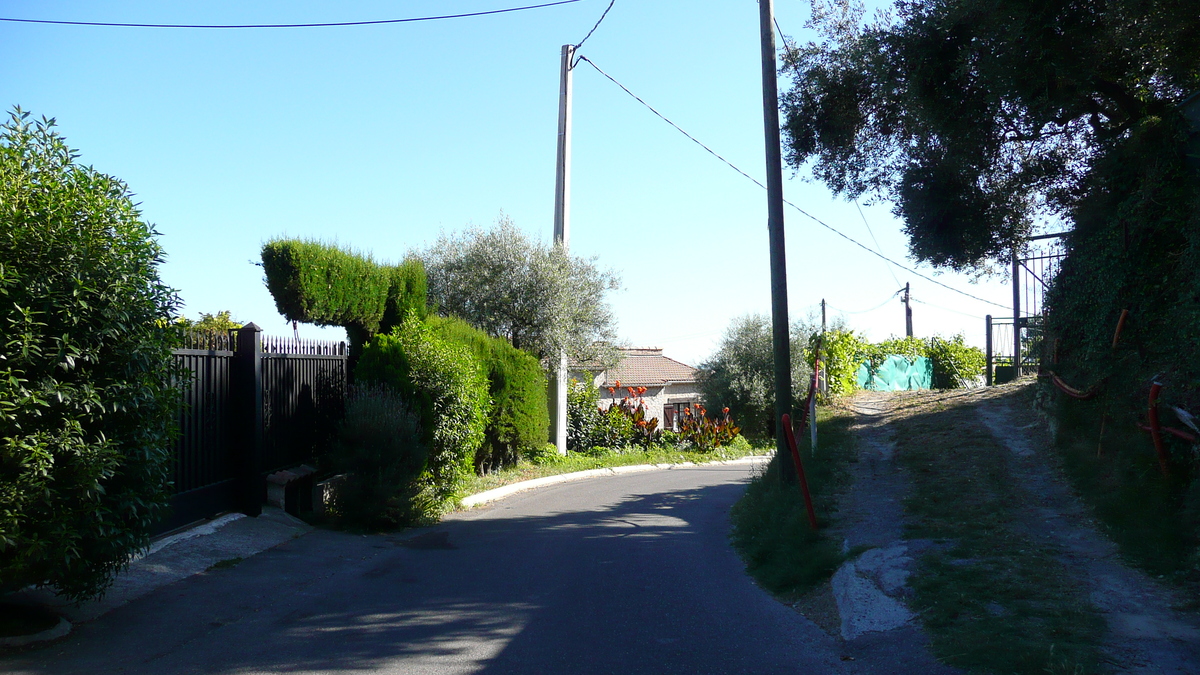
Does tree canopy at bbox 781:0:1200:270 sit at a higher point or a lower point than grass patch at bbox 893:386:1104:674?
higher

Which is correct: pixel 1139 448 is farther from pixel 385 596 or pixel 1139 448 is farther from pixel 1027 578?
pixel 385 596

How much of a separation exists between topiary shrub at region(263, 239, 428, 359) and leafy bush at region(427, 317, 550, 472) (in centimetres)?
106

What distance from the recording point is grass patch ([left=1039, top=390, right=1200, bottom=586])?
238 inches

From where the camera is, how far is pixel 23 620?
579 cm

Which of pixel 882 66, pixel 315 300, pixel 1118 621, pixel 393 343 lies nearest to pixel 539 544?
pixel 393 343

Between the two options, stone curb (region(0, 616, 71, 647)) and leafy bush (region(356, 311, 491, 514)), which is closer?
stone curb (region(0, 616, 71, 647))

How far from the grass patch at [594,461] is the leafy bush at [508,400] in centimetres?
43

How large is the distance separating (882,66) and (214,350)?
29.1 ft

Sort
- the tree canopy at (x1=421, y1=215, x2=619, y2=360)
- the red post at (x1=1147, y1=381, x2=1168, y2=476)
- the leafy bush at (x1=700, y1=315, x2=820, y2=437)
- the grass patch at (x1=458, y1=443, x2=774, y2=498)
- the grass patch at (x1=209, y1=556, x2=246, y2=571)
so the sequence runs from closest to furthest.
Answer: the red post at (x1=1147, y1=381, x2=1168, y2=476), the grass patch at (x1=209, y1=556, x2=246, y2=571), the grass patch at (x1=458, y1=443, x2=774, y2=498), the tree canopy at (x1=421, y1=215, x2=619, y2=360), the leafy bush at (x1=700, y1=315, x2=820, y2=437)

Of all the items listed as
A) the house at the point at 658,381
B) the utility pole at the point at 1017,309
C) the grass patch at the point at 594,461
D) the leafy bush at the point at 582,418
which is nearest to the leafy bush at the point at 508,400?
the grass patch at the point at 594,461

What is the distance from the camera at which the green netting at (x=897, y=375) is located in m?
27.8

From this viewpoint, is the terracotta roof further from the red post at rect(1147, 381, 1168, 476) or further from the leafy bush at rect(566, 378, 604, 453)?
the red post at rect(1147, 381, 1168, 476)

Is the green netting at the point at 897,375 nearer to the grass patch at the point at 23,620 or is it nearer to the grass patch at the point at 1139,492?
the grass patch at the point at 1139,492

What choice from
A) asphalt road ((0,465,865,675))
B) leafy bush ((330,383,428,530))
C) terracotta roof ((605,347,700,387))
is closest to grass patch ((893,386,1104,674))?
asphalt road ((0,465,865,675))
